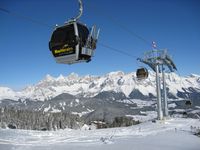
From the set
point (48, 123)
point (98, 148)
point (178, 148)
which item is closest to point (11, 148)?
point (98, 148)

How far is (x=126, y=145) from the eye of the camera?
16.6 metres

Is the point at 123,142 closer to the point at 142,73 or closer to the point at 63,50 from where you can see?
the point at 63,50

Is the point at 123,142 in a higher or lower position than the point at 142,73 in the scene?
lower

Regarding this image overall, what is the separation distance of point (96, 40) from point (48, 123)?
473ft

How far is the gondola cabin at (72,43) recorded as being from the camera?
15.8 meters

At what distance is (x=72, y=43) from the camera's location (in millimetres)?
15766

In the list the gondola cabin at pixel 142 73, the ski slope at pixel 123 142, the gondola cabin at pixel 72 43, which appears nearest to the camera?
the gondola cabin at pixel 72 43

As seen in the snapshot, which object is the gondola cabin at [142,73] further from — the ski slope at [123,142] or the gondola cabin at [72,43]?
the gondola cabin at [72,43]

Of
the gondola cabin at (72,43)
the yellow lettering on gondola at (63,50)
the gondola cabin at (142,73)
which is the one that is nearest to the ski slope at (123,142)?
the gondola cabin at (72,43)

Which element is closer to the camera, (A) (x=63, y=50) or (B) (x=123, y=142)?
(A) (x=63, y=50)

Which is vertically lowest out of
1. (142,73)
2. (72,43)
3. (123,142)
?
(123,142)

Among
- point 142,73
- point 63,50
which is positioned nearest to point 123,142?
point 63,50

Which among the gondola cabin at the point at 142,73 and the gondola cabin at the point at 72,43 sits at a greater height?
the gondola cabin at the point at 142,73

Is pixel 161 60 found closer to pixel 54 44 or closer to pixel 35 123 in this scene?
pixel 54 44
